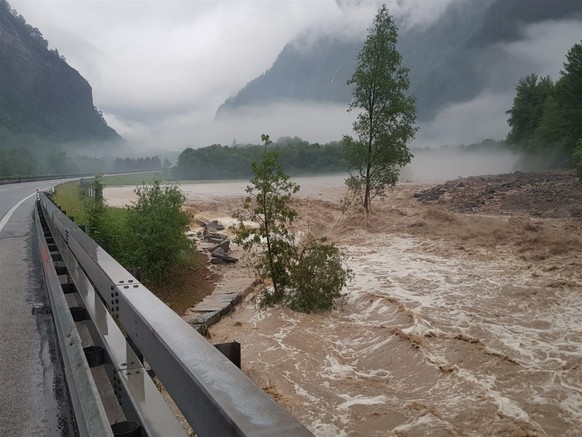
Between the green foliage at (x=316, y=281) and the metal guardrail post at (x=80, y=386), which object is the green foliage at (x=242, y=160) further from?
the metal guardrail post at (x=80, y=386)

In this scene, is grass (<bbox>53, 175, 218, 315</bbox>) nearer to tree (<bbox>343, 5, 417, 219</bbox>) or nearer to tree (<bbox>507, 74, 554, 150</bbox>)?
tree (<bbox>343, 5, 417, 219</bbox>)

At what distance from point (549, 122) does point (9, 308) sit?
7185 centimetres

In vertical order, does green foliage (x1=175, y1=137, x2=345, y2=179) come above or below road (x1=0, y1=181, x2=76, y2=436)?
above

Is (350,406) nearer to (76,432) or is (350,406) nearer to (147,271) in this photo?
(76,432)

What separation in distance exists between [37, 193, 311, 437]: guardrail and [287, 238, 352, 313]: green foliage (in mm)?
8408

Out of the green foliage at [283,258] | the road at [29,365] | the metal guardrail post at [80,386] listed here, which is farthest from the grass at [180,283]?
the metal guardrail post at [80,386]

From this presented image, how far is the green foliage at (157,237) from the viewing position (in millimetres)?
12594

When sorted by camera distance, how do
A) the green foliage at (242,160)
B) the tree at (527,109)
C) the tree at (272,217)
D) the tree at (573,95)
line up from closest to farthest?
the tree at (272,217) < the tree at (573,95) < the tree at (527,109) < the green foliage at (242,160)

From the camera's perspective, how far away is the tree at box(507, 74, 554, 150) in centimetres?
7875

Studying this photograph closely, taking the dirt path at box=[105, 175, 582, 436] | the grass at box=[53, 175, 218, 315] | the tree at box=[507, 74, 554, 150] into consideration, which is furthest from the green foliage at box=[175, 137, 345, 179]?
the grass at box=[53, 175, 218, 315]

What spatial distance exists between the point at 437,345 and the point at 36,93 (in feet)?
579

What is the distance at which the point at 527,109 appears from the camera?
81.3 meters

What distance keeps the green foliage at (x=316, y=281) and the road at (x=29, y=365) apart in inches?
248

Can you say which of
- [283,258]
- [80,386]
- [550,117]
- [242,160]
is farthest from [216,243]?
[242,160]
